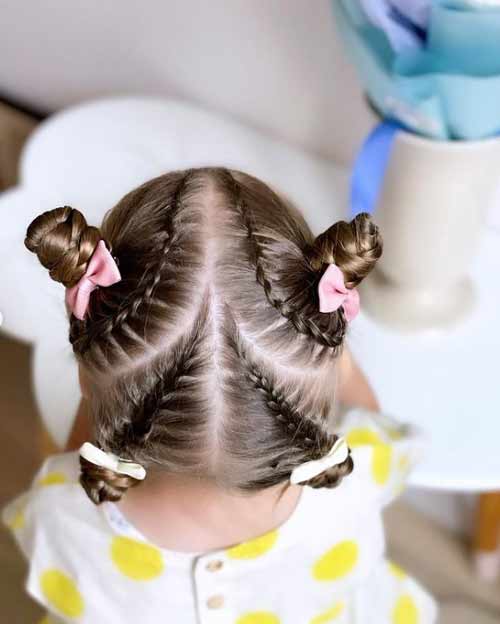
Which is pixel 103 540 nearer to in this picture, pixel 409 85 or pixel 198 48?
pixel 409 85

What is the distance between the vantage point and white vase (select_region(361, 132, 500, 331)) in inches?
26.0

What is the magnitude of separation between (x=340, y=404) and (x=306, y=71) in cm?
39

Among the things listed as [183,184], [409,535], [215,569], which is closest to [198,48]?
[183,184]

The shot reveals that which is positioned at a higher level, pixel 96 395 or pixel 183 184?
pixel 183 184

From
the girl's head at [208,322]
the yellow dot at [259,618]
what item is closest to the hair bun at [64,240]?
the girl's head at [208,322]

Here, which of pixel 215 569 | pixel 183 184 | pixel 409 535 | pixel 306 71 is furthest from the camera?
pixel 409 535

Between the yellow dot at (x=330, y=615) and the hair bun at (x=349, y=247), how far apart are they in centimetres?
35

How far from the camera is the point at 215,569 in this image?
64 centimetres

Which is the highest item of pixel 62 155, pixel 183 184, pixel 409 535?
pixel 183 184

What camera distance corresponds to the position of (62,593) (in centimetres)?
70

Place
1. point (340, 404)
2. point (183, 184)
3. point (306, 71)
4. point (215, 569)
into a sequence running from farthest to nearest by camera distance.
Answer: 1. point (306, 71)
2. point (340, 404)
3. point (215, 569)
4. point (183, 184)

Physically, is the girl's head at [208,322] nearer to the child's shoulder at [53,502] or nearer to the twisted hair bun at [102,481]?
the twisted hair bun at [102,481]

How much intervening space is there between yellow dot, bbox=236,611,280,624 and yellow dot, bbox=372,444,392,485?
0.14m

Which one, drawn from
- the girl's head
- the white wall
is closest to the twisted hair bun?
the girl's head
